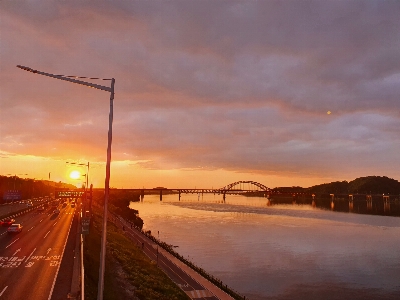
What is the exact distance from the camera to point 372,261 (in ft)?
253

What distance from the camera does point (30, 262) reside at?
3638cm

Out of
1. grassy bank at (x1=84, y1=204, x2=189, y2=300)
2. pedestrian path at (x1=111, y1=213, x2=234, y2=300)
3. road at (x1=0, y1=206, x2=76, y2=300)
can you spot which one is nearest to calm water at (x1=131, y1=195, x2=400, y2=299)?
pedestrian path at (x1=111, y1=213, x2=234, y2=300)

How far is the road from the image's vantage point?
2748 centimetres

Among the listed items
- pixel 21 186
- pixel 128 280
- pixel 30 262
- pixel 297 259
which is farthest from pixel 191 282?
pixel 21 186

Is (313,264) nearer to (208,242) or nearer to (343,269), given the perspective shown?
(343,269)

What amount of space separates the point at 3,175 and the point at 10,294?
134 meters

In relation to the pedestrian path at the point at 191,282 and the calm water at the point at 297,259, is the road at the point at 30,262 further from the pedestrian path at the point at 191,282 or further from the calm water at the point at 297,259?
the calm water at the point at 297,259

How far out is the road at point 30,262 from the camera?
27.5m

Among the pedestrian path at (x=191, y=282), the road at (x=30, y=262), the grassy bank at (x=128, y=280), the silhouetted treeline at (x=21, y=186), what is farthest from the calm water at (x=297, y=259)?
the silhouetted treeline at (x=21, y=186)

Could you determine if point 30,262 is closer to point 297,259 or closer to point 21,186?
point 297,259

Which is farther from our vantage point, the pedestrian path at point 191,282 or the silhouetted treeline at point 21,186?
the silhouetted treeline at point 21,186

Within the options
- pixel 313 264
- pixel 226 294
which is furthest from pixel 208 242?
pixel 226 294

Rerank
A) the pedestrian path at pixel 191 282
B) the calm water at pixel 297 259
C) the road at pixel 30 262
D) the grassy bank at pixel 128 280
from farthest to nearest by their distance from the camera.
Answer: the calm water at pixel 297 259 → the pedestrian path at pixel 191 282 → the grassy bank at pixel 128 280 → the road at pixel 30 262

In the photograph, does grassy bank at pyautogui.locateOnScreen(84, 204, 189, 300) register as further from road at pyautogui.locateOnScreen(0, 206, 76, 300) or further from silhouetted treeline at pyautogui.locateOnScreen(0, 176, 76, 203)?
silhouetted treeline at pyautogui.locateOnScreen(0, 176, 76, 203)
